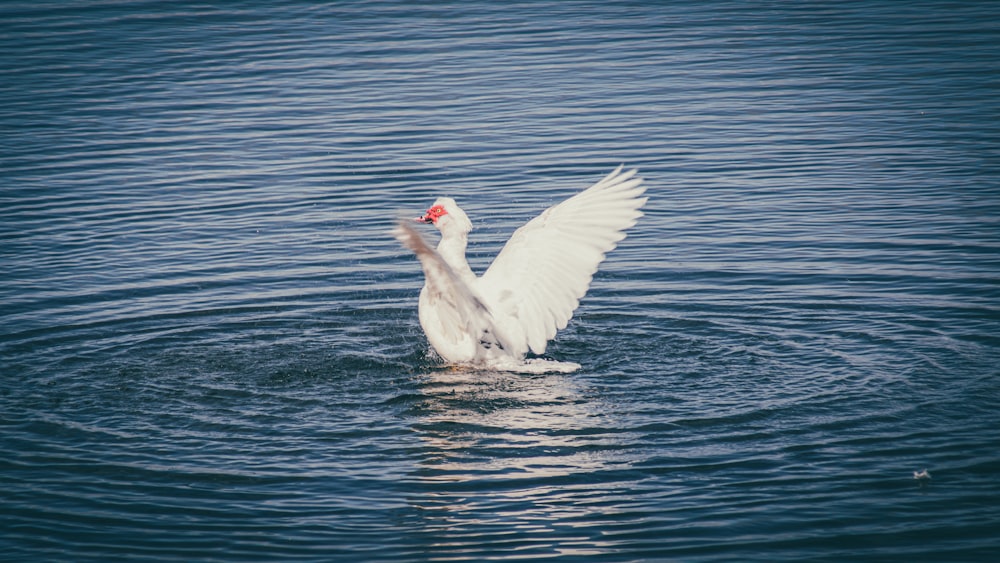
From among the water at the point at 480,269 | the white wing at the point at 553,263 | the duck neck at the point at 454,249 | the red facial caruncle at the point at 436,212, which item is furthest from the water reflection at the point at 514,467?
the red facial caruncle at the point at 436,212

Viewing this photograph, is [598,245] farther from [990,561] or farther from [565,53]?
[565,53]

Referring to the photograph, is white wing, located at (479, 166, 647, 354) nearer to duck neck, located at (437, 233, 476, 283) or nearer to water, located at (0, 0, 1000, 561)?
duck neck, located at (437, 233, 476, 283)

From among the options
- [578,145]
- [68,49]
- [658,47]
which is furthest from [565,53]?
[68,49]

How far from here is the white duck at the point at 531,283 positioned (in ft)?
33.9

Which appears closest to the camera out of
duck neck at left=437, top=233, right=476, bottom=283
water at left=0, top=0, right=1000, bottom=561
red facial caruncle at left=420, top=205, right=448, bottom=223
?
water at left=0, top=0, right=1000, bottom=561

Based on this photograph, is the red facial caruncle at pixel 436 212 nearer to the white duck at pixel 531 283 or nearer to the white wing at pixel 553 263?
the white duck at pixel 531 283

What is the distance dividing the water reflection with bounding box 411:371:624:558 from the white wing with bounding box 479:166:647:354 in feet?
1.85

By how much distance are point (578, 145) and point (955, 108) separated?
5.94m

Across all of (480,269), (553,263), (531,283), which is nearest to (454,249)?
(531,283)

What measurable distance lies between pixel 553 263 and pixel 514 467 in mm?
2826

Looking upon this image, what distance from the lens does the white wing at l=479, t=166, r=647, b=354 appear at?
1037 cm

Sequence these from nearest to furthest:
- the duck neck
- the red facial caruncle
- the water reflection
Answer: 1. the water reflection
2. the duck neck
3. the red facial caruncle

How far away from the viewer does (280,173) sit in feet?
55.7

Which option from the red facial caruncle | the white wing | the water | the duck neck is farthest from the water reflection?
the red facial caruncle
